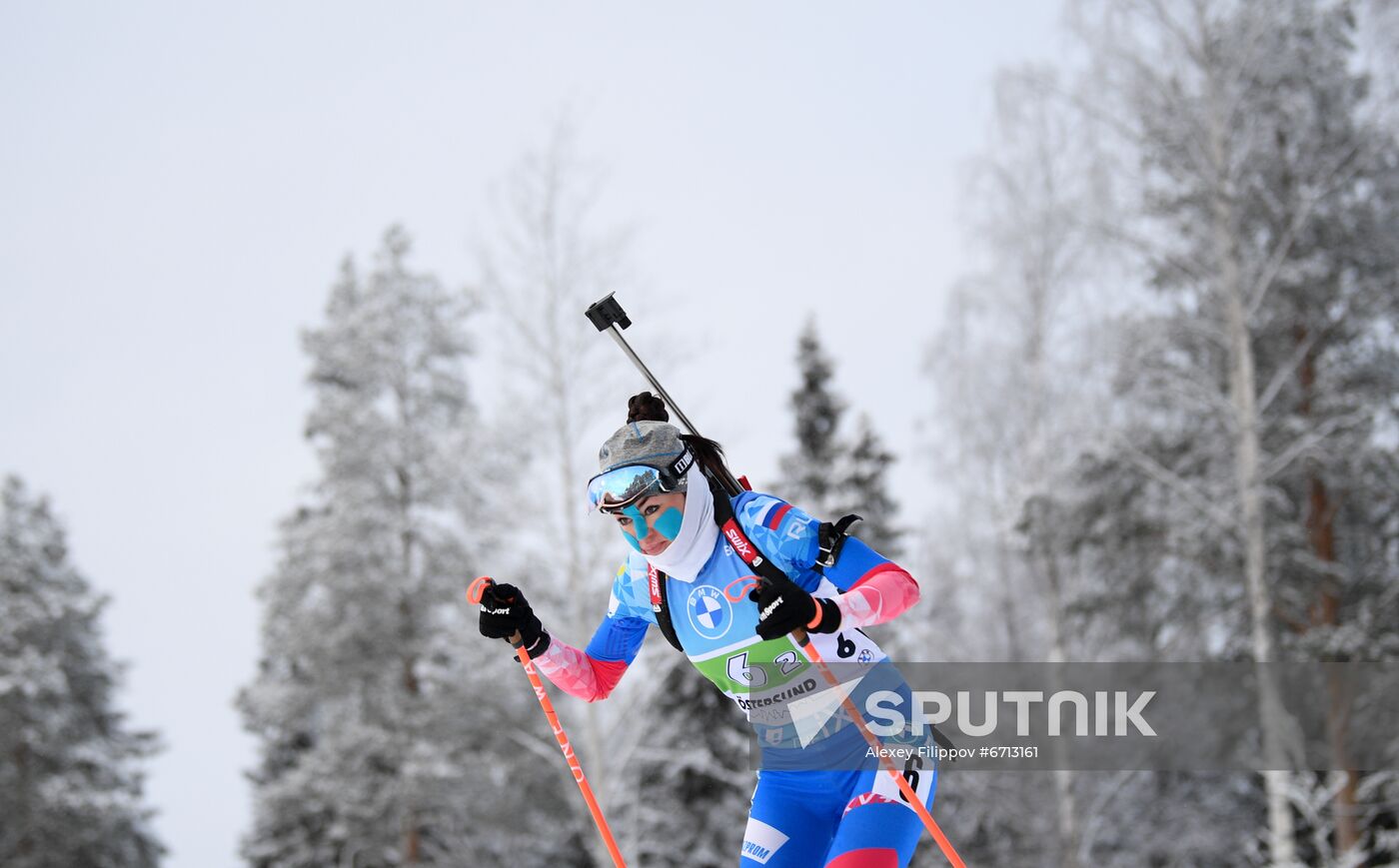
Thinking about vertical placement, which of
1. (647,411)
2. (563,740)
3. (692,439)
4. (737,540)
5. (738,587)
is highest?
(647,411)

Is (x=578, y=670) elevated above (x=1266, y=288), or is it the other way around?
(x=1266, y=288)

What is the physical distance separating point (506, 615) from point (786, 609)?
1.04 meters

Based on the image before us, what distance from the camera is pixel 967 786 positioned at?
59.0 ft

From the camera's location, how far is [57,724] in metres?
18.5

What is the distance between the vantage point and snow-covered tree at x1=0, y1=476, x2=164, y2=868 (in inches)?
700

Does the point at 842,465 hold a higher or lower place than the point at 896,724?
higher

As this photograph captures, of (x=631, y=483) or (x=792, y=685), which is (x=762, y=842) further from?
(x=631, y=483)

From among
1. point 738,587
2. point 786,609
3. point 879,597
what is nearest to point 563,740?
point 738,587

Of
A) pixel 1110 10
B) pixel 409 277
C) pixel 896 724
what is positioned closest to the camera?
pixel 896 724

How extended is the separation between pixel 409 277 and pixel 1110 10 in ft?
37.4

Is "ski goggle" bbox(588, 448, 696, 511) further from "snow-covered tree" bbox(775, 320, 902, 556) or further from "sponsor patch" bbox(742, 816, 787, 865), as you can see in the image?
"snow-covered tree" bbox(775, 320, 902, 556)

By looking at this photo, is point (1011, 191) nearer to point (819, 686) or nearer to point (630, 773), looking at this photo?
point (630, 773)

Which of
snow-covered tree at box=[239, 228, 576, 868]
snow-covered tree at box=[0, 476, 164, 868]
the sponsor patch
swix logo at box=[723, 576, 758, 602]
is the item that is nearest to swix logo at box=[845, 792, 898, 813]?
the sponsor patch

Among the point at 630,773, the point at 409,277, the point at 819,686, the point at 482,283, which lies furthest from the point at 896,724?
the point at 409,277
